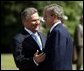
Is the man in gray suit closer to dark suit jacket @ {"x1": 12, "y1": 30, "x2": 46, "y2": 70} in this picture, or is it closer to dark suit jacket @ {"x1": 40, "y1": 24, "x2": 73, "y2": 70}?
dark suit jacket @ {"x1": 12, "y1": 30, "x2": 46, "y2": 70}

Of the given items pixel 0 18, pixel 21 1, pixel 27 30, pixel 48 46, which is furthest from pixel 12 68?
pixel 0 18

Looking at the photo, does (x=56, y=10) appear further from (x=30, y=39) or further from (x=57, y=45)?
(x=30, y=39)

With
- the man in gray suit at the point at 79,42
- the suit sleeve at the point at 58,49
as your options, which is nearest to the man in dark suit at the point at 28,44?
the suit sleeve at the point at 58,49

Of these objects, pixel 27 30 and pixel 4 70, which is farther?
pixel 4 70

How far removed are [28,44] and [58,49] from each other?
1.10m

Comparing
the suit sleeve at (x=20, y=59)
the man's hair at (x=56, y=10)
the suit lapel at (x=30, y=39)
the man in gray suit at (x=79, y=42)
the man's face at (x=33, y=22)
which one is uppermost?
the man's hair at (x=56, y=10)

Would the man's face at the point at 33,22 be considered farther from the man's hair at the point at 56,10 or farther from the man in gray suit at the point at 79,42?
the man in gray suit at the point at 79,42

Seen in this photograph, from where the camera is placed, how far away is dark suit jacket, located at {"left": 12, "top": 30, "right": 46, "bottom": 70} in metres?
7.58

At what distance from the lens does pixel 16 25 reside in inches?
1236

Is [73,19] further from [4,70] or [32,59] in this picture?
[32,59]

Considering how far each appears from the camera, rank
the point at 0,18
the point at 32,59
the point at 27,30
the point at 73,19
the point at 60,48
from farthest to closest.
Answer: the point at 0,18
the point at 73,19
the point at 27,30
the point at 32,59
the point at 60,48

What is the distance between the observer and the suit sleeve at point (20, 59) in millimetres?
7535

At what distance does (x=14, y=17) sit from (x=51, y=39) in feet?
81.0

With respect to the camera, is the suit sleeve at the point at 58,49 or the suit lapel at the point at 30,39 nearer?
the suit sleeve at the point at 58,49
